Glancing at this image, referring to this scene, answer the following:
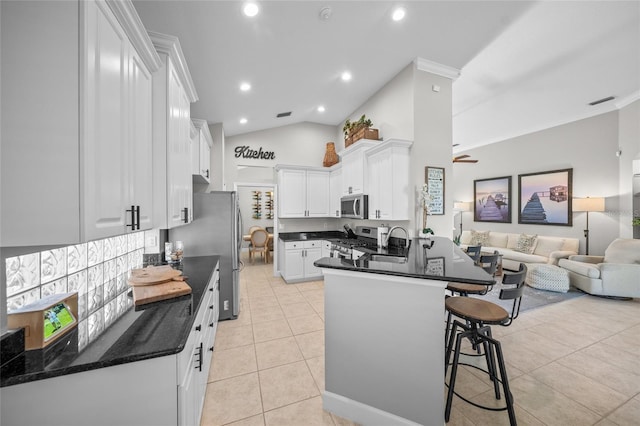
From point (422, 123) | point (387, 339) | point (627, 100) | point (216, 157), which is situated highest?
point (627, 100)

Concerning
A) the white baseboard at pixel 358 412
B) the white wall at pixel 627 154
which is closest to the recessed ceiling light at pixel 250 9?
the white baseboard at pixel 358 412

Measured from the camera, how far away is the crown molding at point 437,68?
3354mm

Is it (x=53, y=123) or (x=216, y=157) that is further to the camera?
(x=216, y=157)

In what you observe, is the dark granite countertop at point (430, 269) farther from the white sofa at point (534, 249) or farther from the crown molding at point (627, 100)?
the crown molding at point (627, 100)

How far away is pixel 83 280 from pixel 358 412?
1.92 meters

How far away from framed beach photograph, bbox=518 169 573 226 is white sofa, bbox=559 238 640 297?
3.58 ft

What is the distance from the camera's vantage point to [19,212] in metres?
0.82

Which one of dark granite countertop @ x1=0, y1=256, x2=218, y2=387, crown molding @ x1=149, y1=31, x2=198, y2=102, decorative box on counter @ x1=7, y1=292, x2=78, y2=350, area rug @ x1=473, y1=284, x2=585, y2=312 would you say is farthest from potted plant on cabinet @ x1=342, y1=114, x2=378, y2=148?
decorative box on counter @ x1=7, y1=292, x2=78, y2=350

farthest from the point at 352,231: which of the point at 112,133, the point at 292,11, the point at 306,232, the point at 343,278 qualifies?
the point at 112,133

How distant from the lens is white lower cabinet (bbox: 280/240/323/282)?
4.69 m

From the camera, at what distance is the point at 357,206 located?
3.98 m

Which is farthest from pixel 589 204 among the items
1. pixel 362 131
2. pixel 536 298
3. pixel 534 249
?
pixel 362 131

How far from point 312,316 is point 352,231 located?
2121 millimetres

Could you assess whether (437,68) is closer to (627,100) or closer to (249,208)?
(627,100)
